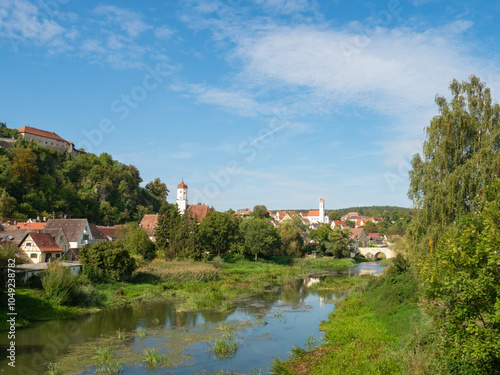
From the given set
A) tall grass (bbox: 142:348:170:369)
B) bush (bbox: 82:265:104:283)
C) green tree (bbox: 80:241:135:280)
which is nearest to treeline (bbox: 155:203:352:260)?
green tree (bbox: 80:241:135:280)

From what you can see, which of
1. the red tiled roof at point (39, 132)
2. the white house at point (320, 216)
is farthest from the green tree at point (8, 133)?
the white house at point (320, 216)

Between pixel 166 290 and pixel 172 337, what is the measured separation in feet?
A: 54.7

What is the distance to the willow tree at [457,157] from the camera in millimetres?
20406

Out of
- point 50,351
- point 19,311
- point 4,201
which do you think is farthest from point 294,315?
point 4,201

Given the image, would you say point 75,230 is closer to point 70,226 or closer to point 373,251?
point 70,226

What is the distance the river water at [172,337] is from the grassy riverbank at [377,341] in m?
1.31

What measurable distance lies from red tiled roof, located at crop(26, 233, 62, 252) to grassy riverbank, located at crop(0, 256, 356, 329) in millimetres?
10397

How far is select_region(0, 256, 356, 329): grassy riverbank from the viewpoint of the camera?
2655 centimetres

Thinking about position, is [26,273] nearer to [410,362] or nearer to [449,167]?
[410,362]

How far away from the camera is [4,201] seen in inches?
2771

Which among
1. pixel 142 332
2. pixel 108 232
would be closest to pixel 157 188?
pixel 108 232

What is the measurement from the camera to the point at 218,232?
65438mm

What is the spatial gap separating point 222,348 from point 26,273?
18.4 metres

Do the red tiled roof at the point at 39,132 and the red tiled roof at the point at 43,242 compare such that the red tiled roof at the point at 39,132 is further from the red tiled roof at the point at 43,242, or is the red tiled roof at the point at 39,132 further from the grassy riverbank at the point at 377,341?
the grassy riverbank at the point at 377,341
